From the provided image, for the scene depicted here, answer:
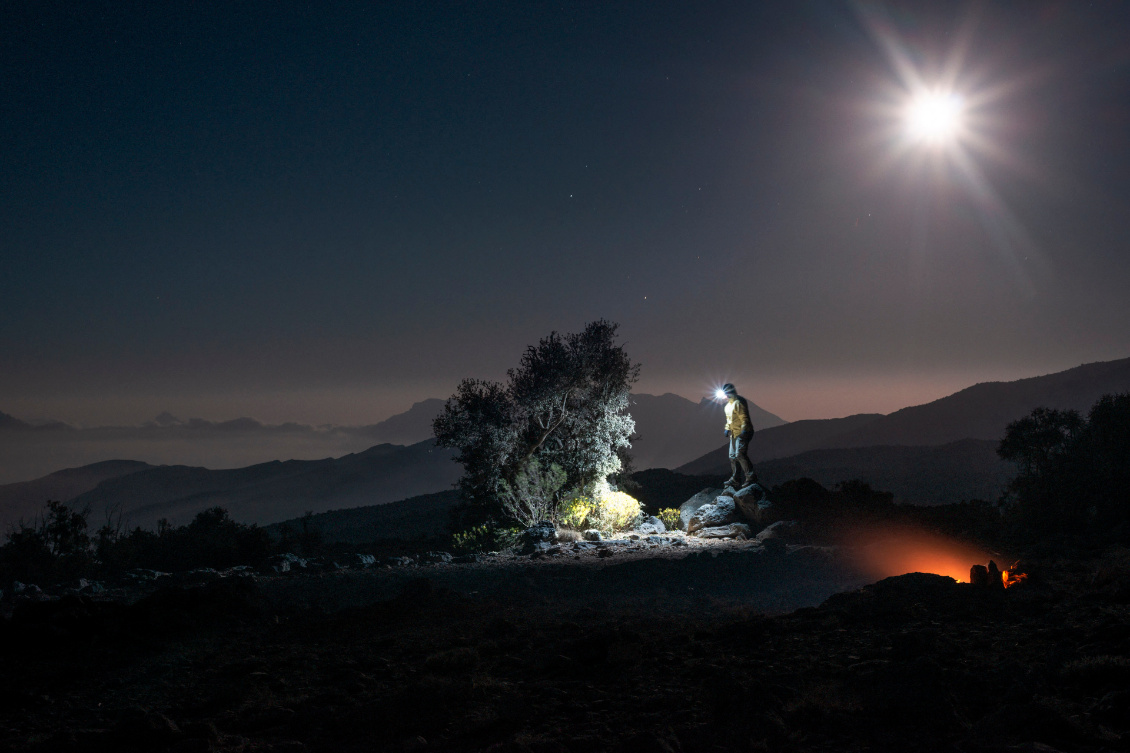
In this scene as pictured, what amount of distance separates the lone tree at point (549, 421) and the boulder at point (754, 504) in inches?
172

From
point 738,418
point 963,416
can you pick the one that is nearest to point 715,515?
point 738,418

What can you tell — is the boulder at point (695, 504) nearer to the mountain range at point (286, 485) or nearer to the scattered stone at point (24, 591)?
the scattered stone at point (24, 591)

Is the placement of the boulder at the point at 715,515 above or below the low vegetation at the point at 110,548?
below

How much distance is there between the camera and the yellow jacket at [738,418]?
2156cm

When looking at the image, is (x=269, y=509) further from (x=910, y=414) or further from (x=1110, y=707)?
(x=1110, y=707)

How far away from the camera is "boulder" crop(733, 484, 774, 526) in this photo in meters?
18.9

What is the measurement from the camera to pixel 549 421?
21328mm

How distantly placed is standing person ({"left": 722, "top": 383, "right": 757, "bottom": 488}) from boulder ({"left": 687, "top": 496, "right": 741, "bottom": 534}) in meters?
1.61

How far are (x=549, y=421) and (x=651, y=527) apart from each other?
4.92 m

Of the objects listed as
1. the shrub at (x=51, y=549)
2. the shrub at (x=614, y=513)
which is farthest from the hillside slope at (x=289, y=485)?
the shrub at (x=614, y=513)

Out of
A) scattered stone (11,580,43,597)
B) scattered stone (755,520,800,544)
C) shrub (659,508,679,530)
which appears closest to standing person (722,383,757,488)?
shrub (659,508,679,530)

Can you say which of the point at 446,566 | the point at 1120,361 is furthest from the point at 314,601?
the point at 1120,361

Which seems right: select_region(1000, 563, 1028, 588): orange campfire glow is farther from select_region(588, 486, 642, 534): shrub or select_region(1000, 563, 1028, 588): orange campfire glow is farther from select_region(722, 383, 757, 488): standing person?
select_region(588, 486, 642, 534): shrub

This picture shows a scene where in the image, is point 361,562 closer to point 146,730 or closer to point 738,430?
point 146,730
